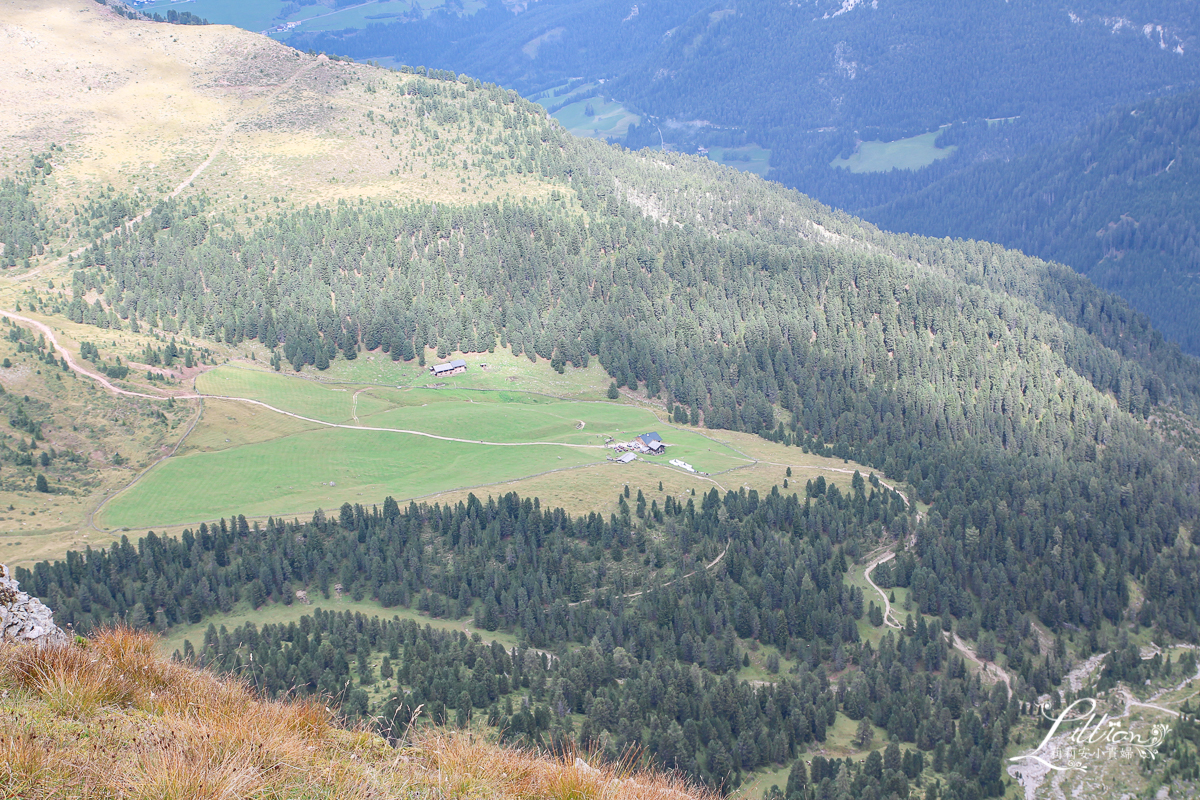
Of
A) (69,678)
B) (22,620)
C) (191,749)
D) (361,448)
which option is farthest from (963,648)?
(69,678)

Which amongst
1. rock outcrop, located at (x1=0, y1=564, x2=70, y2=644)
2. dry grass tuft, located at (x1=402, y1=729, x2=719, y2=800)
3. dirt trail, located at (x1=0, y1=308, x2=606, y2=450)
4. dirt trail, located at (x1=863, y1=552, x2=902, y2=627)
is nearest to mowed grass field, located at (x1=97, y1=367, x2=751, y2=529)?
dirt trail, located at (x1=0, y1=308, x2=606, y2=450)

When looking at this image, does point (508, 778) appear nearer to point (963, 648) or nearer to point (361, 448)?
point (963, 648)

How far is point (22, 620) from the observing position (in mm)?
29469

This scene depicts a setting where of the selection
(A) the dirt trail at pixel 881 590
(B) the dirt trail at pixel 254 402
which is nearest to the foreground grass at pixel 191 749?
(A) the dirt trail at pixel 881 590

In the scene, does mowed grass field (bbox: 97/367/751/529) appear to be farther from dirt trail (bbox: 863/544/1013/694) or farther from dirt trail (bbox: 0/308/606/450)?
dirt trail (bbox: 863/544/1013/694)

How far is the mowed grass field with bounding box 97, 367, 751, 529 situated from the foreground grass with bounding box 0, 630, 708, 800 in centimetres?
11059

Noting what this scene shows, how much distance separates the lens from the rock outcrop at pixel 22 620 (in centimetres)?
2889

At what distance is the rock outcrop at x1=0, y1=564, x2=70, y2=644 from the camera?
94.8 feet

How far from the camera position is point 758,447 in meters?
180

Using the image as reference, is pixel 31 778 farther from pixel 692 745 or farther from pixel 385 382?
pixel 385 382

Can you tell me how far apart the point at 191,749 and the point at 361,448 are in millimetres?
138540

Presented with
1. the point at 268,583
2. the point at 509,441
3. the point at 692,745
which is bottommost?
the point at 692,745

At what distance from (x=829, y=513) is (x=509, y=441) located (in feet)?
179

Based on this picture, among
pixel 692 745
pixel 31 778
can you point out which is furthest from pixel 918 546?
pixel 31 778
